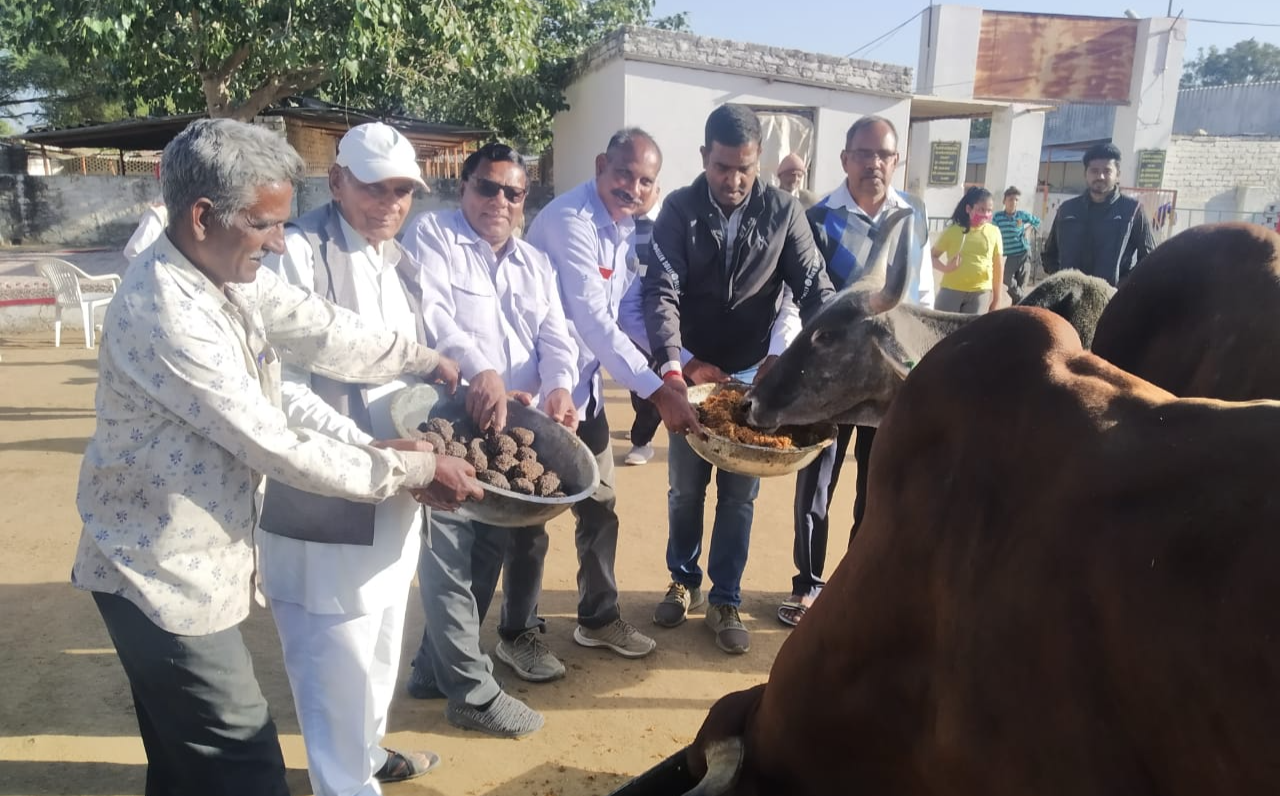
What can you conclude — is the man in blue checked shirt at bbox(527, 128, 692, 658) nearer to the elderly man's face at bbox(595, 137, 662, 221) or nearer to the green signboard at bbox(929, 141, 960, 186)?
the elderly man's face at bbox(595, 137, 662, 221)

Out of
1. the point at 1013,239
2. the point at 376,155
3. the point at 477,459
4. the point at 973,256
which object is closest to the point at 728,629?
the point at 477,459

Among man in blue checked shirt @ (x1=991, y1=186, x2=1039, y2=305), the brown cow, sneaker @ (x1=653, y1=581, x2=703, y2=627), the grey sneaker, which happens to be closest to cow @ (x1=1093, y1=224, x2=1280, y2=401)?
the brown cow

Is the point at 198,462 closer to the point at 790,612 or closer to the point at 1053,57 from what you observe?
the point at 790,612

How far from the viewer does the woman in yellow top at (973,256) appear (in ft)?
28.9

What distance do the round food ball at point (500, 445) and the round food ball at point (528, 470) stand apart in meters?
0.08

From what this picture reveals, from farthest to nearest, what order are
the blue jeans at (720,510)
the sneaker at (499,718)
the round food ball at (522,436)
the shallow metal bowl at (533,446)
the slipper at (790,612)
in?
the slipper at (790,612) < the blue jeans at (720,510) < the sneaker at (499,718) < the round food ball at (522,436) < the shallow metal bowl at (533,446)

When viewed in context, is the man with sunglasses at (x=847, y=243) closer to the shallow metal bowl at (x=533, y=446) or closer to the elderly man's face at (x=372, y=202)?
the shallow metal bowl at (x=533, y=446)

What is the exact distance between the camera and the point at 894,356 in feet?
12.3

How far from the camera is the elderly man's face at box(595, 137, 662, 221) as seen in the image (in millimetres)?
4020

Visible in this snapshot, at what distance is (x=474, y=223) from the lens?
349cm

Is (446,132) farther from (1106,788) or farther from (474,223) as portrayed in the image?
(1106,788)

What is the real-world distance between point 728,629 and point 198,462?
8.54 feet

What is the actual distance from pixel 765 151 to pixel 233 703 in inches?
503

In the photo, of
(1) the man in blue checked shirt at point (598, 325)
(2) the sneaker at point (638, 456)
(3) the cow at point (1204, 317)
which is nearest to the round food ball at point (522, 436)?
(1) the man in blue checked shirt at point (598, 325)
